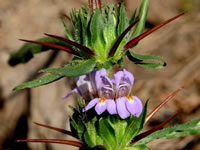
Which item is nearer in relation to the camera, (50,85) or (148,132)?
(148,132)

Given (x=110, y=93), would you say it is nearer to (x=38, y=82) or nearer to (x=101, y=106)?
(x=101, y=106)

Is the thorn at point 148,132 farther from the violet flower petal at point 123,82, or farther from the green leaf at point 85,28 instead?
the green leaf at point 85,28

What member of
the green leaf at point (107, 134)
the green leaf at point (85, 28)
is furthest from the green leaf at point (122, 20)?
the green leaf at point (107, 134)

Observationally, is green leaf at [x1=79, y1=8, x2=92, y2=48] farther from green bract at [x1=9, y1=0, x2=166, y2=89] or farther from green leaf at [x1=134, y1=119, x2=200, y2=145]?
green leaf at [x1=134, y1=119, x2=200, y2=145]

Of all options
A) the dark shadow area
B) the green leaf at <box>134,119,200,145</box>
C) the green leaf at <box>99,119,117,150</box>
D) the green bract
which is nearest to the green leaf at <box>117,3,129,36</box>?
the green bract

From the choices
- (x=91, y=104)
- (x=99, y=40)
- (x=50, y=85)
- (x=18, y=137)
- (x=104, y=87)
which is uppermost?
(x=50, y=85)

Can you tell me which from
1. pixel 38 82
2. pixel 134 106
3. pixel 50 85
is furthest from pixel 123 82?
pixel 50 85
